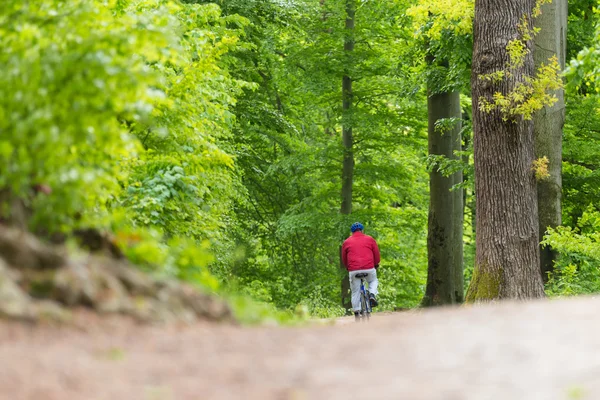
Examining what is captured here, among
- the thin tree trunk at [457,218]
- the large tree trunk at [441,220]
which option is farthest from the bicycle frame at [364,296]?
the thin tree trunk at [457,218]

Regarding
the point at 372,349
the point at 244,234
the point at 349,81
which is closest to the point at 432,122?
the point at 349,81

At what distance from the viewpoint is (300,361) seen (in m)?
4.66

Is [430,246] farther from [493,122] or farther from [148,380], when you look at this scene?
[148,380]

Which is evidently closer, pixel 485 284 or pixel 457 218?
pixel 485 284

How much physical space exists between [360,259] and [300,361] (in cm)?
957

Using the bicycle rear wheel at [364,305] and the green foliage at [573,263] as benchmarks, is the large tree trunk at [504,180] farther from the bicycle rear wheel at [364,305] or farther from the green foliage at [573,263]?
the bicycle rear wheel at [364,305]

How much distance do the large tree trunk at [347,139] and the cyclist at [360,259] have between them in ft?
31.5

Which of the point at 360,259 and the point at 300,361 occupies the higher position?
the point at 360,259

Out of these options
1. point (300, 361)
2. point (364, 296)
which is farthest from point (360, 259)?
point (300, 361)

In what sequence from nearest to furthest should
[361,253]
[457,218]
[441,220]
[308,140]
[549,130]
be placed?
[361,253]
[549,130]
[441,220]
[457,218]
[308,140]

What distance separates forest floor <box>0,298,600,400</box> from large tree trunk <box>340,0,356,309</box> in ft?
61.3

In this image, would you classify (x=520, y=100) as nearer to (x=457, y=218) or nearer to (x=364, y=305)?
(x=364, y=305)

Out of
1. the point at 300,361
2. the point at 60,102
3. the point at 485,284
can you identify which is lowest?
the point at 485,284

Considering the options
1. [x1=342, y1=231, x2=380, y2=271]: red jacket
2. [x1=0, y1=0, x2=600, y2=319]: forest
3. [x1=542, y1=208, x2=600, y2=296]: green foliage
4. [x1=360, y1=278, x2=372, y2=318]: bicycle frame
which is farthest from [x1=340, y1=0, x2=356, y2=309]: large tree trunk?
[x1=342, y1=231, x2=380, y2=271]: red jacket
